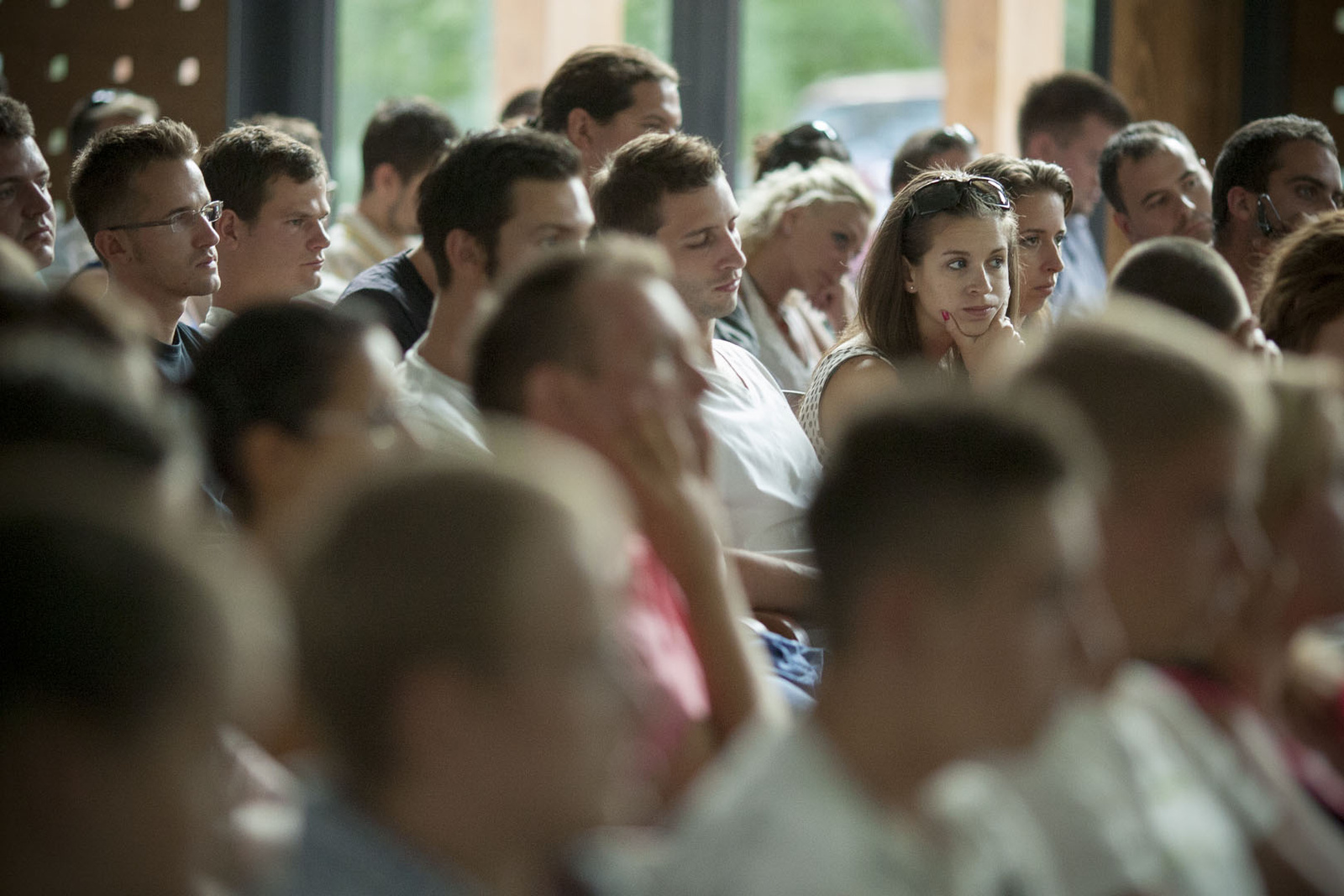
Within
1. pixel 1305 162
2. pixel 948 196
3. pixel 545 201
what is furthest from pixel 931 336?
pixel 1305 162

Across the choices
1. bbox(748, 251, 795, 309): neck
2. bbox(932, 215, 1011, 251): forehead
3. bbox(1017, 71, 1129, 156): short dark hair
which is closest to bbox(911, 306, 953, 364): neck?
bbox(932, 215, 1011, 251): forehead

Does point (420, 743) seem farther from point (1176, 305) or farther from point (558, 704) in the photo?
point (1176, 305)

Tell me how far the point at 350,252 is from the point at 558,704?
334 cm

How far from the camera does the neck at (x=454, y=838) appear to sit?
0.88 metres

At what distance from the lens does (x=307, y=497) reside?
53.7 inches

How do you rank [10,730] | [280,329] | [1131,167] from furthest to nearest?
[1131,167] → [280,329] → [10,730]

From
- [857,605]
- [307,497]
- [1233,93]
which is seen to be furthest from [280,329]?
[1233,93]

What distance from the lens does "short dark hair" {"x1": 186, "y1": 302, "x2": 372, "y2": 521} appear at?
1438mm

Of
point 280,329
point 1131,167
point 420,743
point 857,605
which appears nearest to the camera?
point 420,743

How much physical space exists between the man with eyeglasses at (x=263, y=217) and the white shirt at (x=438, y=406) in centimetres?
120

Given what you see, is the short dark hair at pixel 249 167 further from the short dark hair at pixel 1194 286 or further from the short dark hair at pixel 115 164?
the short dark hair at pixel 1194 286

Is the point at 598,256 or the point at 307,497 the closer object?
the point at 307,497

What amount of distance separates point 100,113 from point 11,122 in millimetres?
1199

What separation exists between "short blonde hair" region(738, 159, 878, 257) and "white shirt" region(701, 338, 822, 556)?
108cm
